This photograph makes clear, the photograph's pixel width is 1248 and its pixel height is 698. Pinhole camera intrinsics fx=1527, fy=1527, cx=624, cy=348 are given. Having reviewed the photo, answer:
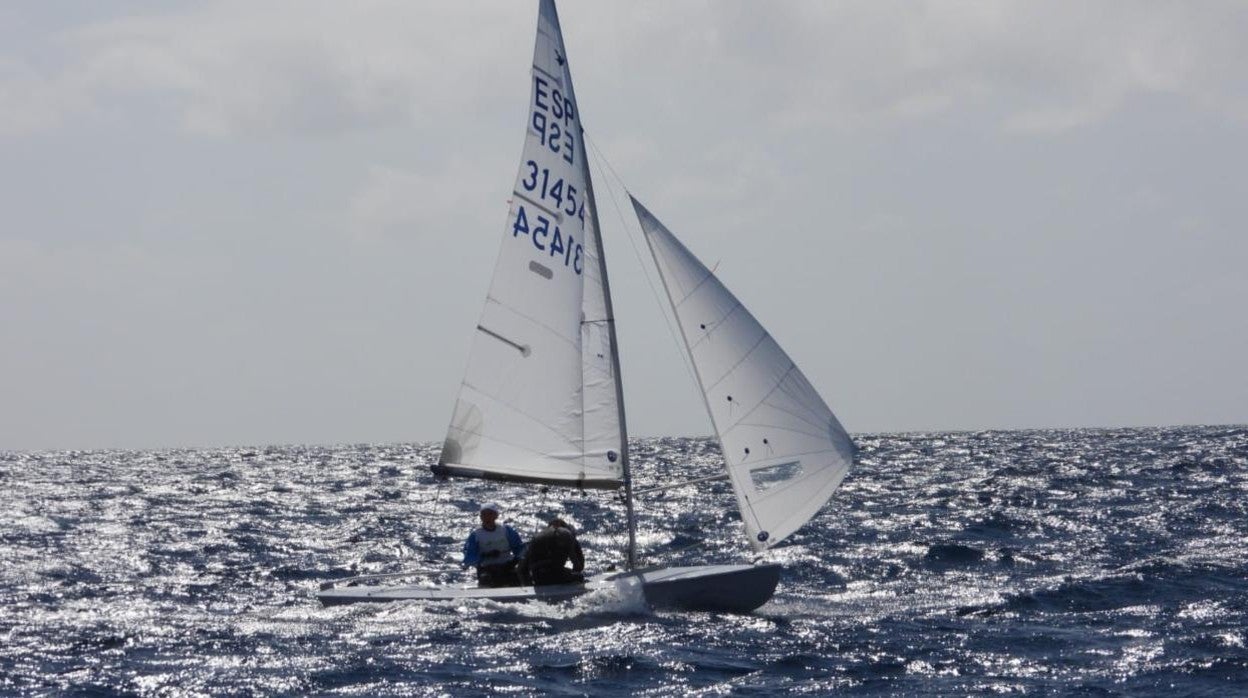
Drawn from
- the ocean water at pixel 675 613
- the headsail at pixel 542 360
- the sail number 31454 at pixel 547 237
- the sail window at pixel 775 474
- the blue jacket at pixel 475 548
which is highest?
the sail number 31454 at pixel 547 237

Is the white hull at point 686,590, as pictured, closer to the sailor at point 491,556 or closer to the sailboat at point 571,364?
the sailboat at point 571,364

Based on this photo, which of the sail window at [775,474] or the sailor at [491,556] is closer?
the sail window at [775,474]

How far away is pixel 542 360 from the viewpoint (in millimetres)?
17797

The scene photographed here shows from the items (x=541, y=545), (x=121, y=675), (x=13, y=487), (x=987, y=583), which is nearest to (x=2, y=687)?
(x=121, y=675)

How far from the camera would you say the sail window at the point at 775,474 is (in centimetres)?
1705

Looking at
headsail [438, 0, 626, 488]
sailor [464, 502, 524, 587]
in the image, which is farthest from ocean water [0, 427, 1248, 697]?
headsail [438, 0, 626, 488]

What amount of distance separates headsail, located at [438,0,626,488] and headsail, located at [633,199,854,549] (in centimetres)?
119

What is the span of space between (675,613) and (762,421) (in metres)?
2.38

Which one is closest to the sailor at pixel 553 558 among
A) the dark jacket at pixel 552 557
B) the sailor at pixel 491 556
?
the dark jacket at pixel 552 557

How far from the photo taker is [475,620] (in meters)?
16.9

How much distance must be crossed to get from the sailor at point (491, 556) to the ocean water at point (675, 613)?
95cm

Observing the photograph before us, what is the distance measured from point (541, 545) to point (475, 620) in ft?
4.25

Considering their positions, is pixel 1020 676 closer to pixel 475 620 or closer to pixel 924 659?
pixel 924 659

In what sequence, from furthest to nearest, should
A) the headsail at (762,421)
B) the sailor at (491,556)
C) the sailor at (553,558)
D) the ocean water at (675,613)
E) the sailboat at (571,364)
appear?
the sailor at (491,556) < the sailor at (553,558) < the sailboat at (571,364) < the headsail at (762,421) < the ocean water at (675,613)
